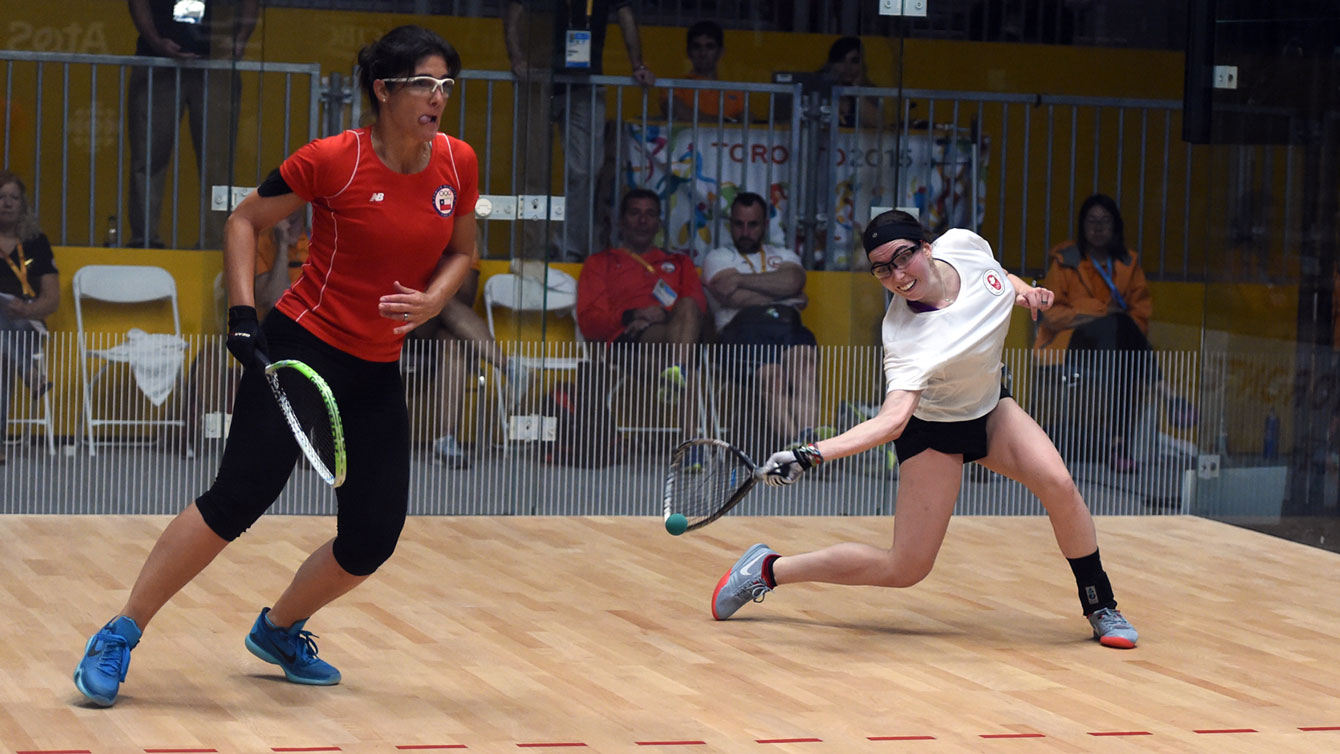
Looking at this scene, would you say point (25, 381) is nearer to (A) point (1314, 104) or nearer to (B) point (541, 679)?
(B) point (541, 679)

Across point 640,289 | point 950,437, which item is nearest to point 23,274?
point 640,289

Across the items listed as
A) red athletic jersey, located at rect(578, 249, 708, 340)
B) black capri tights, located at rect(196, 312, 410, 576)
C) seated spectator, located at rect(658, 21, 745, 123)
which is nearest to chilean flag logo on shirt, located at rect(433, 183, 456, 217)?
black capri tights, located at rect(196, 312, 410, 576)

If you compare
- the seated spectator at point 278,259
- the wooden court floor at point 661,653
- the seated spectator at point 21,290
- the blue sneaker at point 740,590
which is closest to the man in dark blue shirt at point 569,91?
the seated spectator at point 278,259

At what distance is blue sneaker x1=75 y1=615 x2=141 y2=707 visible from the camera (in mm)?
3271

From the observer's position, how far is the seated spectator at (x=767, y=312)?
625 centimetres

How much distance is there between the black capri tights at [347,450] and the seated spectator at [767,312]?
2.91 m

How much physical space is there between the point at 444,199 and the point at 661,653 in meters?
1.16

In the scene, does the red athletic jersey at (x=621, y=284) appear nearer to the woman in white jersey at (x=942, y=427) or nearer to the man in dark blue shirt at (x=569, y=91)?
the man in dark blue shirt at (x=569, y=91)

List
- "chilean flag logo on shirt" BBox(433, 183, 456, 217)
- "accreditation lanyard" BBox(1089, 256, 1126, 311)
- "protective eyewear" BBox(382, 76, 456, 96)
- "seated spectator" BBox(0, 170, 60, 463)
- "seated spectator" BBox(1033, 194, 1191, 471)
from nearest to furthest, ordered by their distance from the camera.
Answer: "protective eyewear" BBox(382, 76, 456, 96) → "chilean flag logo on shirt" BBox(433, 183, 456, 217) → "seated spectator" BBox(0, 170, 60, 463) → "seated spectator" BBox(1033, 194, 1191, 471) → "accreditation lanyard" BBox(1089, 256, 1126, 311)

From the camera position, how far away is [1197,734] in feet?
11.1

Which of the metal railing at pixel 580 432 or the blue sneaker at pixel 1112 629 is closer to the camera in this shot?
the blue sneaker at pixel 1112 629

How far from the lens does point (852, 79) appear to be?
6254 mm

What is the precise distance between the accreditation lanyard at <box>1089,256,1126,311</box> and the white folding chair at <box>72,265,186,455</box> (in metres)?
3.12

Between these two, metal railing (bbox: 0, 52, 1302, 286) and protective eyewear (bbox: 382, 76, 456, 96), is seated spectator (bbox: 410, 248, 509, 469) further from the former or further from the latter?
protective eyewear (bbox: 382, 76, 456, 96)
